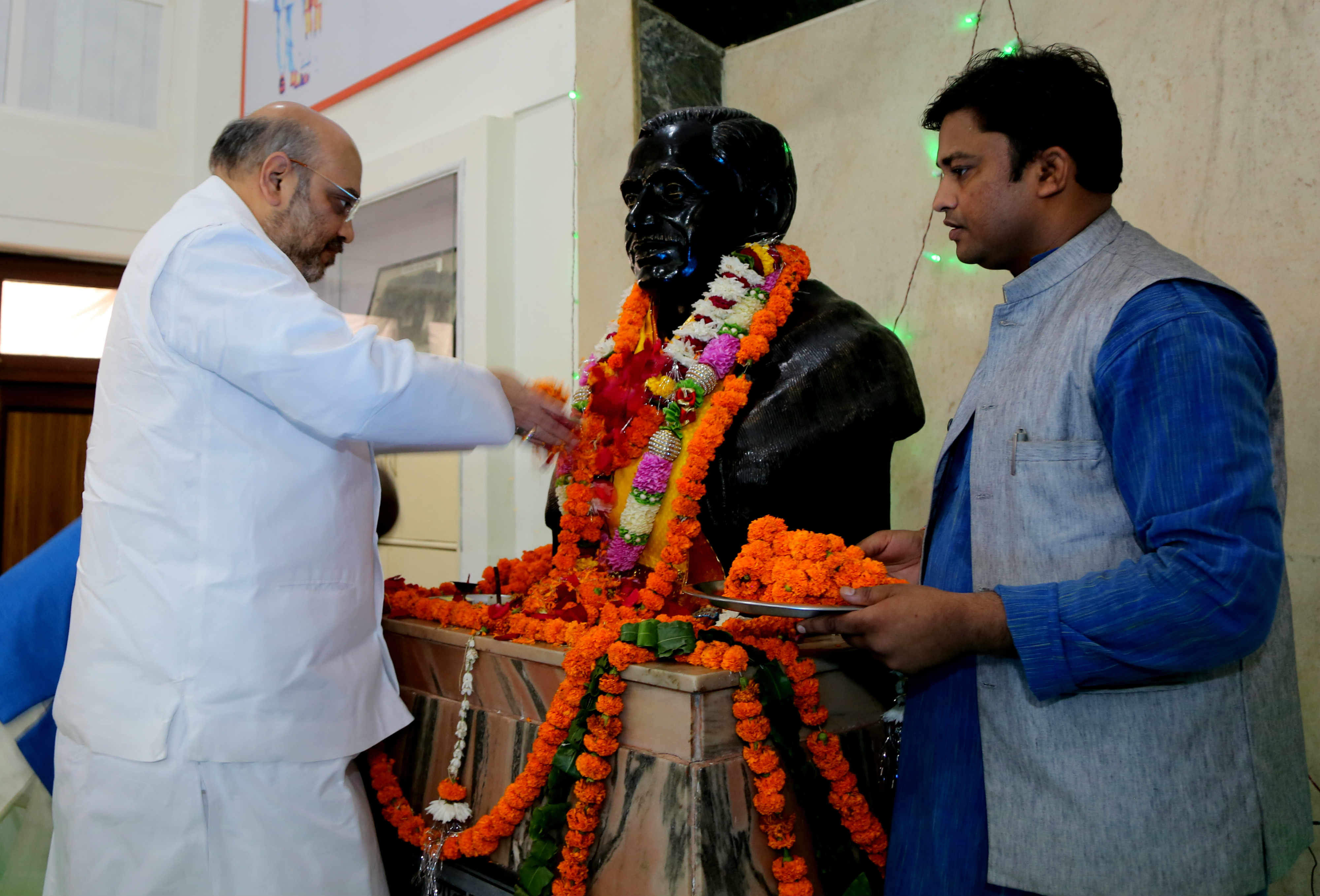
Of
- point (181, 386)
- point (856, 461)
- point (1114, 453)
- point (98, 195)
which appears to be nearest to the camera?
point (1114, 453)

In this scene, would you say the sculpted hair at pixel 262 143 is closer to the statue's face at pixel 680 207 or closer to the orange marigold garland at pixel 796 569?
the statue's face at pixel 680 207

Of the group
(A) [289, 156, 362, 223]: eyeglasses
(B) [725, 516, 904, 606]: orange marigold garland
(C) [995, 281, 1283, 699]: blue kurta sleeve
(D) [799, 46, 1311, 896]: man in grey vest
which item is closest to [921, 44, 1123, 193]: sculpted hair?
(D) [799, 46, 1311, 896]: man in grey vest

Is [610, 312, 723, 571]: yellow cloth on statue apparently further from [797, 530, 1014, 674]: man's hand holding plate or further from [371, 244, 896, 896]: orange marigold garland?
[797, 530, 1014, 674]: man's hand holding plate

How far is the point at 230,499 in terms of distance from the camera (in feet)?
6.12

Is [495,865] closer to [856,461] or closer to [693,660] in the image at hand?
[693,660]

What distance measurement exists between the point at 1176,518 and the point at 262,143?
2.01 meters

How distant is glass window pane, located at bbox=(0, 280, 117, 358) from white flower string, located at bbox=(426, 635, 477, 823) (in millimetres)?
5938

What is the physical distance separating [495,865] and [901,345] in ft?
5.06

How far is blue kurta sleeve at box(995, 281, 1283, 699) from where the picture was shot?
3.87ft

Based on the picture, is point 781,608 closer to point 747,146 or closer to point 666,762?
point 666,762

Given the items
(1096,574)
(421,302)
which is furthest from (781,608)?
(421,302)

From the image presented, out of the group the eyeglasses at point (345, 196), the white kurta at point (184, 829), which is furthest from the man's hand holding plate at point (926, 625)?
the eyeglasses at point (345, 196)

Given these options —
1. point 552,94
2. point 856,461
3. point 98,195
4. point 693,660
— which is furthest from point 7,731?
point 98,195

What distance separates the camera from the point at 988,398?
1.51 meters
